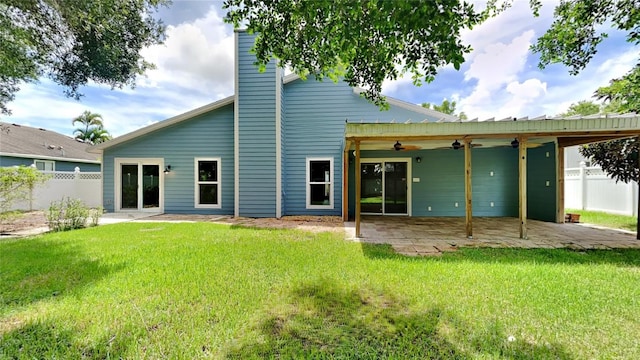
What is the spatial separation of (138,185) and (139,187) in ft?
0.28

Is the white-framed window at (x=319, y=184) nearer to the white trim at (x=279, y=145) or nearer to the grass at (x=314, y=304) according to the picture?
the white trim at (x=279, y=145)

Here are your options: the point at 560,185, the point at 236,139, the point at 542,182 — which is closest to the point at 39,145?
the point at 236,139

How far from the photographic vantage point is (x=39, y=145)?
49.6 ft

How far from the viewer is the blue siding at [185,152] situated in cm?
955

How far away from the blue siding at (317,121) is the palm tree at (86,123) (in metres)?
24.6

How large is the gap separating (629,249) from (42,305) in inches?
356

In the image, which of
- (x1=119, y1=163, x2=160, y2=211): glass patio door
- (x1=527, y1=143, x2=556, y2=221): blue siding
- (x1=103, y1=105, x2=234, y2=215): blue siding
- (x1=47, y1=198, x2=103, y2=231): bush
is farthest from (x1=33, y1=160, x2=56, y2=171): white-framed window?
(x1=527, y1=143, x2=556, y2=221): blue siding

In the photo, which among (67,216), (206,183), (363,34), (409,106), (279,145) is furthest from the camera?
(206,183)

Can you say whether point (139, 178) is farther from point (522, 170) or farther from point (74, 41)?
point (522, 170)

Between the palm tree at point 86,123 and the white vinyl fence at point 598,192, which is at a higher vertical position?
the palm tree at point 86,123

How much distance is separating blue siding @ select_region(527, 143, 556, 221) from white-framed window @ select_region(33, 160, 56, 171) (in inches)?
901

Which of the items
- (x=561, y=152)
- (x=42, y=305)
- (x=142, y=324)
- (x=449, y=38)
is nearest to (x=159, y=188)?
(x=42, y=305)

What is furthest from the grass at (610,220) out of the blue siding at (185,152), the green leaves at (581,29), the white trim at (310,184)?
the blue siding at (185,152)

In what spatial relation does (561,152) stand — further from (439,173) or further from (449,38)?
(449,38)
